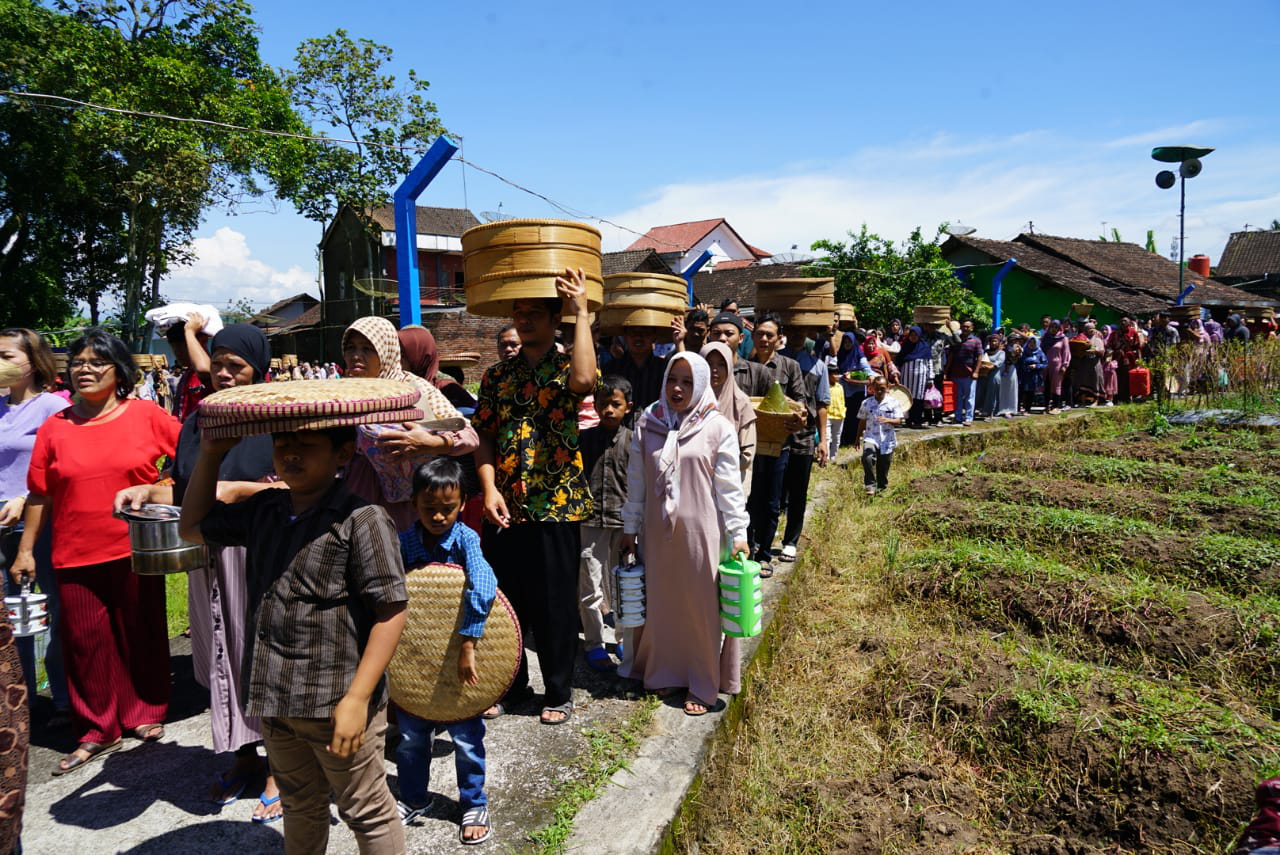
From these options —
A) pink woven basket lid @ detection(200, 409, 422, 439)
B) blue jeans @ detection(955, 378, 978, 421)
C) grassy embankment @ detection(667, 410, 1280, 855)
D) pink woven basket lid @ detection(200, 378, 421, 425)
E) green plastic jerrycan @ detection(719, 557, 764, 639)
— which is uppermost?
pink woven basket lid @ detection(200, 378, 421, 425)

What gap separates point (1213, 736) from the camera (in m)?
3.47

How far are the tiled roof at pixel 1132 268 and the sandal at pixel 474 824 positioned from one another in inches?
1260

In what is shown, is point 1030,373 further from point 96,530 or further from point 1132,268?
point 1132,268

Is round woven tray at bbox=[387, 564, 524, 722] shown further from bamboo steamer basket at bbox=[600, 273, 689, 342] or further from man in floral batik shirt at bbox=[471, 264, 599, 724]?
bamboo steamer basket at bbox=[600, 273, 689, 342]

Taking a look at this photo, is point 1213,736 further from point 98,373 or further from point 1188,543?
point 98,373

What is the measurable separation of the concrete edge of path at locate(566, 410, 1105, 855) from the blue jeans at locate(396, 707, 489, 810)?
40 cm

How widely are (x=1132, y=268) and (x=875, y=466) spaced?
30.7m

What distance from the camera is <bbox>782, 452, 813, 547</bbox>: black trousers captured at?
6.13 metres

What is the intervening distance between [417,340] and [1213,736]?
414 cm

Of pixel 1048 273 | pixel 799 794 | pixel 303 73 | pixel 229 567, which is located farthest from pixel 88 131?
pixel 1048 273

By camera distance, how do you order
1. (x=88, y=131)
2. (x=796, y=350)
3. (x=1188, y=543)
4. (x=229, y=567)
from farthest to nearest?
(x=88, y=131) → (x=796, y=350) → (x=1188, y=543) → (x=229, y=567)

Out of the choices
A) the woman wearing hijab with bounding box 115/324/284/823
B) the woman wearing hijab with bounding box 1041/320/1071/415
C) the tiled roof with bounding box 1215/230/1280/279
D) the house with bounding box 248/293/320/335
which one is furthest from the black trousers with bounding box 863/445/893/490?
the house with bounding box 248/293/320/335

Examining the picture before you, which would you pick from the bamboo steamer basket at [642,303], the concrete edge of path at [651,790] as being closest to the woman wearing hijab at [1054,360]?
the bamboo steamer basket at [642,303]

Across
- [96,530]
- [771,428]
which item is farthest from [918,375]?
[96,530]
